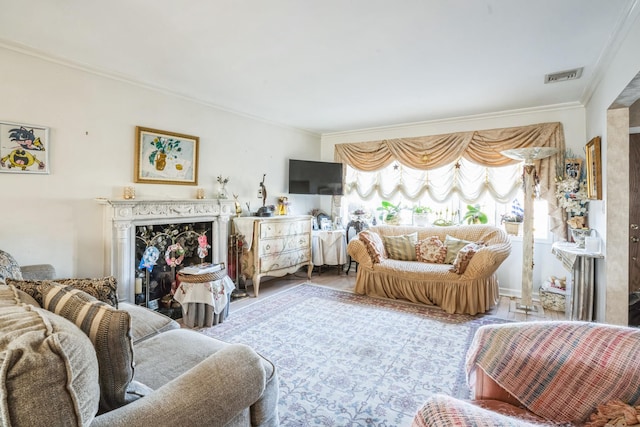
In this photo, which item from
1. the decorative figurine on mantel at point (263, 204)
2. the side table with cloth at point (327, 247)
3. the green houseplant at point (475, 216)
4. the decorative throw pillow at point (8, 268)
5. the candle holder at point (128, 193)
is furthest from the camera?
the side table with cloth at point (327, 247)

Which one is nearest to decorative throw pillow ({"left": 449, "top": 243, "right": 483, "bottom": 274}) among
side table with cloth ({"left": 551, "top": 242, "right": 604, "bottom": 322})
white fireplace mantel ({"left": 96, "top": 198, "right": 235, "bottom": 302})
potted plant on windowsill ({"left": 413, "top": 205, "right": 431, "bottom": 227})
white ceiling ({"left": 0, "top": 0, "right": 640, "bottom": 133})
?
side table with cloth ({"left": 551, "top": 242, "right": 604, "bottom": 322})

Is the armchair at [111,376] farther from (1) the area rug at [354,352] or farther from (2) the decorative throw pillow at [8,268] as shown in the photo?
(2) the decorative throw pillow at [8,268]

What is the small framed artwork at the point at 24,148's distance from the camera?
102 inches

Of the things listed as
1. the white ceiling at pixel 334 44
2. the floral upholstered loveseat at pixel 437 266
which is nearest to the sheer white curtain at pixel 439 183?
the floral upholstered loveseat at pixel 437 266

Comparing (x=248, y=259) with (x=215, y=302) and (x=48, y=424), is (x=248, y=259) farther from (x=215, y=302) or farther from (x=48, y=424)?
(x=48, y=424)

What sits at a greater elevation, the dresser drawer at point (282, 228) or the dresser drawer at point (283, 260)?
the dresser drawer at point (282, 228)

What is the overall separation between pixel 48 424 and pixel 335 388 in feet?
5.83

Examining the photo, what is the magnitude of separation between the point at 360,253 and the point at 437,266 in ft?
3.15

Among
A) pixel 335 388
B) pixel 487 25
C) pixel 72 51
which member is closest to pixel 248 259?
pixel 335 388

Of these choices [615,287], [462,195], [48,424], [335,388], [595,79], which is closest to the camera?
[48,424]

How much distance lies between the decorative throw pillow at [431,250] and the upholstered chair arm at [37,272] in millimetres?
3858

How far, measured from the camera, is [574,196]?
12.0ft

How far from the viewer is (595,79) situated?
3125 millimetres

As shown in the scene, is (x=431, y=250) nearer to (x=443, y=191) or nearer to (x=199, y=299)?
(x=443, y=191)
